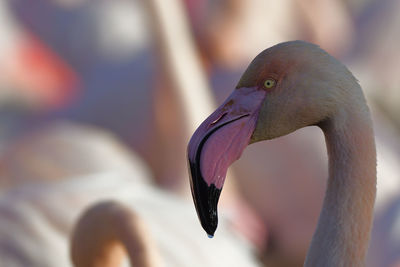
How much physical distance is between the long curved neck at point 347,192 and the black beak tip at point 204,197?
16 cm

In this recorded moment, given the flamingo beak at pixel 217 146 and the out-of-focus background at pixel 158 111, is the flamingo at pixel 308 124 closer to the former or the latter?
the flamingo beak at pixel 217 146

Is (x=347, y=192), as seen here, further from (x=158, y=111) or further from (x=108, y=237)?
(x=158, y=111)

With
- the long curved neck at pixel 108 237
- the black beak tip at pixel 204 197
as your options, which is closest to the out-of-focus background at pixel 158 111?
the long curved neck at pixel 108 237

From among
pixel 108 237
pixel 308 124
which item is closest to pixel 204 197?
pixel 308 124

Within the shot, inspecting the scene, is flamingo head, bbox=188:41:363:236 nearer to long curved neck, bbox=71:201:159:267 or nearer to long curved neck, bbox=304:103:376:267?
long curved neck, bbox=304:103:376:267

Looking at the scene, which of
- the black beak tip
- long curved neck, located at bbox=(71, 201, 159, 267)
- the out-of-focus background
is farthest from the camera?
the out-of-focus background

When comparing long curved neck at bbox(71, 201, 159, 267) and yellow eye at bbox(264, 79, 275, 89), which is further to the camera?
long curved neck at bbox(71, 201, 159, 267)

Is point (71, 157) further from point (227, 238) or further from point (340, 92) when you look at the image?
point (340, 92)

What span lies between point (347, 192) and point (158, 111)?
6.97 ft

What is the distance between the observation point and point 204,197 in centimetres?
114

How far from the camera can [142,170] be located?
304 cm

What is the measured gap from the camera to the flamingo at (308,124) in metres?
1.16

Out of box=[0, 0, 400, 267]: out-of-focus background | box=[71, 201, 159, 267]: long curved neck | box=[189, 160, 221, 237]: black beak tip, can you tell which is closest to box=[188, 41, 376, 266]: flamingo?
box=[189, 160, 221, 237]: black beak tip

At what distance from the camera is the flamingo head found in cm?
116
